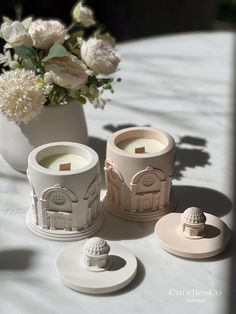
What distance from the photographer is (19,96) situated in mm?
1242

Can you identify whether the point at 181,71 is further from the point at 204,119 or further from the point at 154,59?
the point at 204,119

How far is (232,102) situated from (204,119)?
0.16 meters

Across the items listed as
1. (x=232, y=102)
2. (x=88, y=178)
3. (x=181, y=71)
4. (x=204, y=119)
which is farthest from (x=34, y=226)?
(x=181, y=71)

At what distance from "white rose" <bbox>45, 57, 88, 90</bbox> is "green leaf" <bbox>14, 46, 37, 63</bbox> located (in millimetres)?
59

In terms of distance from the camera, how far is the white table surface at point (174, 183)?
1.04m

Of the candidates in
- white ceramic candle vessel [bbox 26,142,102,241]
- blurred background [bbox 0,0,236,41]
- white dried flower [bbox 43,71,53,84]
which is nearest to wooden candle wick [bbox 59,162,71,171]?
white ceramic candle vessel [bbox 26,142,102,241]

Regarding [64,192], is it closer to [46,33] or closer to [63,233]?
[63,233]

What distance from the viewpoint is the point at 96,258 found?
A: 1.06 metres

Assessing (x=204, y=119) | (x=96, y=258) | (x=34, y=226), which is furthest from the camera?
(x=204, y=119)

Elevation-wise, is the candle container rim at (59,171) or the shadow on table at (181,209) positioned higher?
the candle container rim at (59,171)

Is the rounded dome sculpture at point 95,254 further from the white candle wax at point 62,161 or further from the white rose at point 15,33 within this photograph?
the white rose at point 15,33

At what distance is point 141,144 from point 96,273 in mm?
341

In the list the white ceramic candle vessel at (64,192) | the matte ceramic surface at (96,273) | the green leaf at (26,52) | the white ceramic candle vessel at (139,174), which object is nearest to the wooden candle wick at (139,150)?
the white ceramic candle vessel at (139,174)

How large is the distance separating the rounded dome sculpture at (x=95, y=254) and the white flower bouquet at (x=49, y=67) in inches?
13.6
